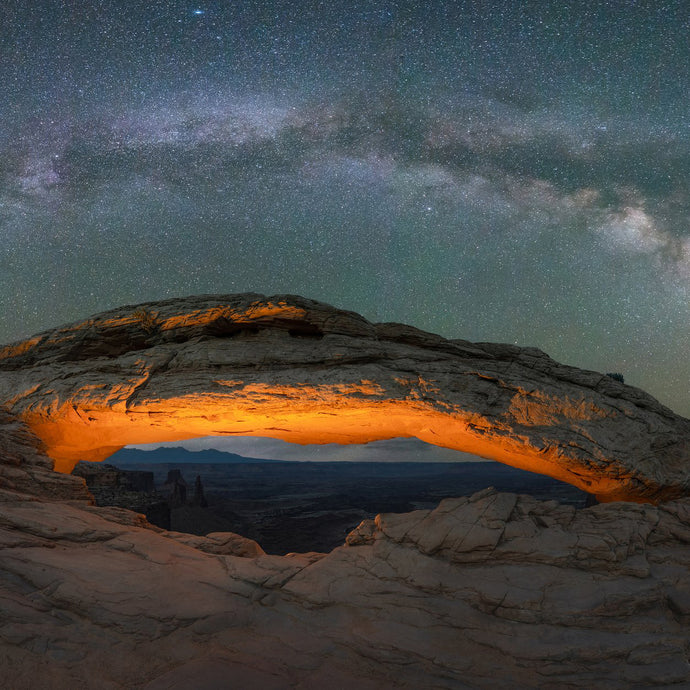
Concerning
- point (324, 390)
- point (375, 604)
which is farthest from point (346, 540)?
point (324, 390)

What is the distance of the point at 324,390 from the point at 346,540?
455cm

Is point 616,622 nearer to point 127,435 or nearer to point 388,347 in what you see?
point 388,347

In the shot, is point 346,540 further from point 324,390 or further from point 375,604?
point 324,390

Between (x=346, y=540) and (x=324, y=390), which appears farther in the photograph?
(x=324, y=390)

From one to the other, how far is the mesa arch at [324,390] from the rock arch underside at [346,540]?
0.26ft

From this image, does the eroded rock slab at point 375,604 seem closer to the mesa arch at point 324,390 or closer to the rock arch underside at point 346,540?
the rock arch underside at point 346,540

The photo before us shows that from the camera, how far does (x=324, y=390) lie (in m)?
13.6

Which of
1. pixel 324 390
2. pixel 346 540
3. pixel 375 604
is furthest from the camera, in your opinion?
pixel 324 390

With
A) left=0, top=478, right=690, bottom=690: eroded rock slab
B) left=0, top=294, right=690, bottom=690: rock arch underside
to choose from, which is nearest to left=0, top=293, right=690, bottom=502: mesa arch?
left=0, top=294, right=690, bottom=690: rock arch underside

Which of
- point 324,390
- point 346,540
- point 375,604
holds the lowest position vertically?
point 375,604

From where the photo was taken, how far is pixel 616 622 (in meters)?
7.97

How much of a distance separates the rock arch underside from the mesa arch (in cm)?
8

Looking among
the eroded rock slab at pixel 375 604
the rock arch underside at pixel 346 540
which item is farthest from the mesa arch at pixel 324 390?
the eroded rock slab at pixel 375 604

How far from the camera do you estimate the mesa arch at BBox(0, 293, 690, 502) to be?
1289 cm
